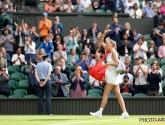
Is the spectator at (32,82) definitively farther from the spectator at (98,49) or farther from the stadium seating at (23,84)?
the spectator at (98,49)

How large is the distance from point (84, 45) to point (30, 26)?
3.37 metres

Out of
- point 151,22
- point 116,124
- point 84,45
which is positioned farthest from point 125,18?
point 116,124

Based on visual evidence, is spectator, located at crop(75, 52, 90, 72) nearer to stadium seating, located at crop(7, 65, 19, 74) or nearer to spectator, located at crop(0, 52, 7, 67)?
stadium seating, located at crop(7, 65, 19, 74)

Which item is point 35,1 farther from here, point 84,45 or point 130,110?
point 130,110

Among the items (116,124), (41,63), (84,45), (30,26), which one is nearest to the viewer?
(116,124)

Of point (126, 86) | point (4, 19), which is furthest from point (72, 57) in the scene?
point (4, 19)

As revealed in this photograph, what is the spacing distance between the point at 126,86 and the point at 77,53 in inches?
146

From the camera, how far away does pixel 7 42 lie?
85.1ft

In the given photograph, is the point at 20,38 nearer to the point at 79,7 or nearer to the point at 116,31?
the point at 116,31

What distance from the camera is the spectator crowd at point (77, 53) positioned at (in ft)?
74.5

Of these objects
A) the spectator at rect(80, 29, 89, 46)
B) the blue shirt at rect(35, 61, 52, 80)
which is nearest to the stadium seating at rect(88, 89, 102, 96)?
the blue shirt at rect(35, 61, 52, 80)

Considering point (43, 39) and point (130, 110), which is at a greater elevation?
point (43, 39)

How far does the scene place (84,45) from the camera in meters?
Result: 26.1

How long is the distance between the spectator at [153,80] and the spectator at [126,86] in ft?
2.14
